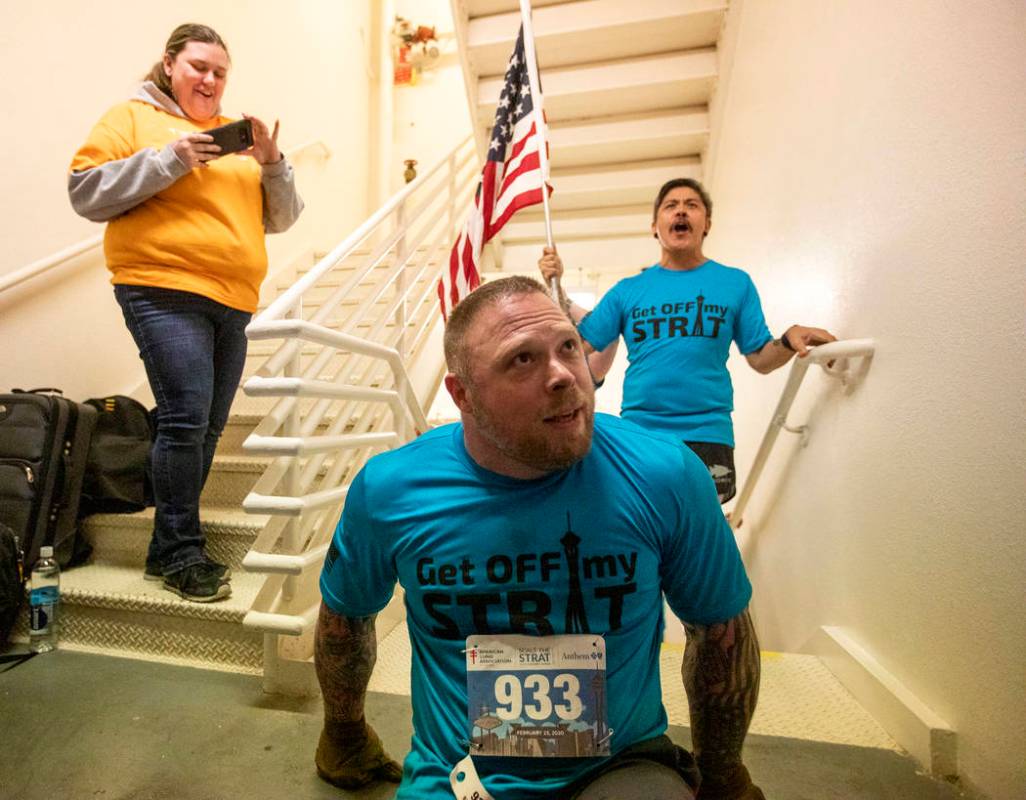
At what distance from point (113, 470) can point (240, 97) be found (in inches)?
96.7

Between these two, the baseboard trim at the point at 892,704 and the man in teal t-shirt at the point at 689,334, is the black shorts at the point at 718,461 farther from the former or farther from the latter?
the baseboard trim at the point at 892,704

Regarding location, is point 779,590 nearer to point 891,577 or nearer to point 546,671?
point 891,577

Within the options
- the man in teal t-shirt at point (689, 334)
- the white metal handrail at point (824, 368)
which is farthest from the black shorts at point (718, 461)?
the white metal handrail at point (824, 368)

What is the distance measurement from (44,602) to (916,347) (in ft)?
8.08

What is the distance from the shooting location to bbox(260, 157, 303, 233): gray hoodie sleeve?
1.73 metres

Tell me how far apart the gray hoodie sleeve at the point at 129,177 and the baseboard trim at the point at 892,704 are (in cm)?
216

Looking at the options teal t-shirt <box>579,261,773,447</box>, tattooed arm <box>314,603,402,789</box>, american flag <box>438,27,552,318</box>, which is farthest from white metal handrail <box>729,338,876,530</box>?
tattooed arm <box>314,603,402,789</box>

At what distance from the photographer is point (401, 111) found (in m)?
5.16

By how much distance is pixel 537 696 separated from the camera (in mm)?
789

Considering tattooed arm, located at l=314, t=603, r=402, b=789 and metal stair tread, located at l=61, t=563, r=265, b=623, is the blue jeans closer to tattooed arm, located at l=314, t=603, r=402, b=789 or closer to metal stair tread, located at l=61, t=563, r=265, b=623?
metal stair tread, located at l=61, t=563, r=265, b=623

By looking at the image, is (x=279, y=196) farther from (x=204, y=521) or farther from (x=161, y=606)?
(x=161, y=606)

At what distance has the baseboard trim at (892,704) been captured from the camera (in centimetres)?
114

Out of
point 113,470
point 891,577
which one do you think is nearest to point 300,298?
point 113,470

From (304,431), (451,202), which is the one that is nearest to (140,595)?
(304,431)
